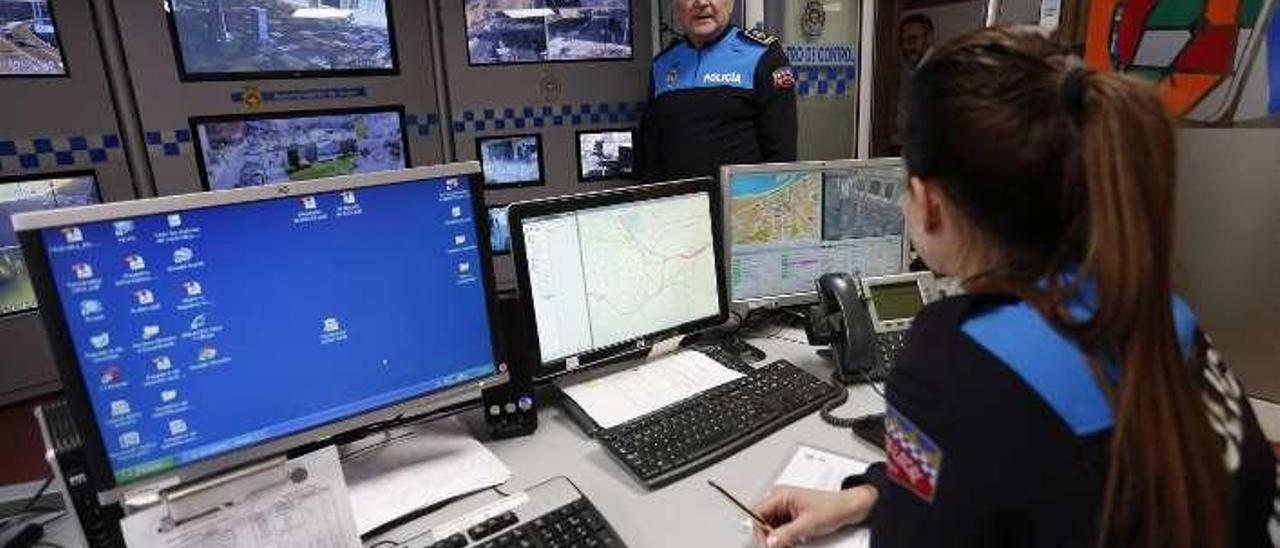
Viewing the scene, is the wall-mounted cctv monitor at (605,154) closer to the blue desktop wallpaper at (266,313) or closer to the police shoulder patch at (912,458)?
the blue desktop wallpaper at (266,313)

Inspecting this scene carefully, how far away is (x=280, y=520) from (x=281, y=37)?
2.86m

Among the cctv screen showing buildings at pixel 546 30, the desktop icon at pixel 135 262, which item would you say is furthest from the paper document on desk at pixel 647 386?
the cctv screen showing buildings at pixel 546 30

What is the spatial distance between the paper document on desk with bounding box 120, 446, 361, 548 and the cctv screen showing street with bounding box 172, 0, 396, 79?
2.78m

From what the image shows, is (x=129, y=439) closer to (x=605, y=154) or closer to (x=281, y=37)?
(x=281, y=37)

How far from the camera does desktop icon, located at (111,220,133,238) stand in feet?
2.55

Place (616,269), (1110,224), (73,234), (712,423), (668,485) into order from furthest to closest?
1. (616,269)
2. (712,423)
3. (668,485)
4. (73,234)
5. (1110,224)

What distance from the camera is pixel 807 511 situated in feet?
2.95

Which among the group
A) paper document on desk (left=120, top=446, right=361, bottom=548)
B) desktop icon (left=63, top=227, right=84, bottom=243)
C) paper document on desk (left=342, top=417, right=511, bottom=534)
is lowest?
paper document on desk (left=342, top=417, right=511, bottom=534)

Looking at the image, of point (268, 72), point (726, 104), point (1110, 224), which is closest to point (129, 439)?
point (1110, 224)

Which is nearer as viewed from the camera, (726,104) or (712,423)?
(712,423)

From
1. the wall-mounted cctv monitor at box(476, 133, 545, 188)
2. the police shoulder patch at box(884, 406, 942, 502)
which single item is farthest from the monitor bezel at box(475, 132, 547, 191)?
the police shoulder patch at box(884, 406, 942, 502)

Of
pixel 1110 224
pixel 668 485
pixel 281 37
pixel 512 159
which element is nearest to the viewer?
pixel 1110 224

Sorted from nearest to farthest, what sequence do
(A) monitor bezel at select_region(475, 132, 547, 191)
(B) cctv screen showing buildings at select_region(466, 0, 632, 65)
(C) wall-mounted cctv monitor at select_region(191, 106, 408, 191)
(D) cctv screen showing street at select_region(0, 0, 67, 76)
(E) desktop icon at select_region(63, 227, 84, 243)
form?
(E) desktop icon at select_region(63, 227, 84, 243) → (D) cctv screen showing street at select_region(0, 0, 67, 76) → (C) wall-mounted cctv monitor at select_region(191, 106, 408, 191) → (B) cctv screen showing buildings at select_region(466, 0, 632, 65) → (A) monitor bezel at select_region(475, 132, 547, 191)

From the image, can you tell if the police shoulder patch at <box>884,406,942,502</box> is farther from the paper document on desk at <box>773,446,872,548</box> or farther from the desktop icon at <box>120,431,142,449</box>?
the desktop icon at <box>120,431,142,449</box>
